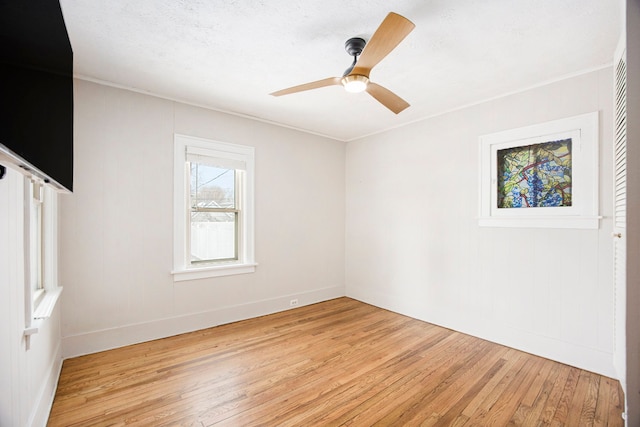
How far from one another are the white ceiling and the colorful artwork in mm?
654

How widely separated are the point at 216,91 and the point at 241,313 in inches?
104

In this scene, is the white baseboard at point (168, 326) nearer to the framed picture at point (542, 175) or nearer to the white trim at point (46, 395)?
the white trim at point (46, 395)

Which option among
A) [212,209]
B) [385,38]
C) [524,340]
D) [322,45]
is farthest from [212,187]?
[524,340]

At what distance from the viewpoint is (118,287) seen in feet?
9.78

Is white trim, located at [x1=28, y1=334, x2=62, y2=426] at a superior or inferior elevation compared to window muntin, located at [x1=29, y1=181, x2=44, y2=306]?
inferior

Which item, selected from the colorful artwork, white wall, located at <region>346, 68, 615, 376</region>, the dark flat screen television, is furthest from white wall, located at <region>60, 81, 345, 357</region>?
the colorful artwork

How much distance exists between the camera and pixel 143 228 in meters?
3.13

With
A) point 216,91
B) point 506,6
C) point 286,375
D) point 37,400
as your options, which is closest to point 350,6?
point 506,6

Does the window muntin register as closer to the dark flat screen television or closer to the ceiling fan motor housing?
the dark flat screen television

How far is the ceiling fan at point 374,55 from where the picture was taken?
157 centimetres

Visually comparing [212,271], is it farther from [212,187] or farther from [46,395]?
[46,395]

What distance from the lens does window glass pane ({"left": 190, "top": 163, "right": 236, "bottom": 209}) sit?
139 inches

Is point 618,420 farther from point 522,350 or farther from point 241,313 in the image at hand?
point 241,313

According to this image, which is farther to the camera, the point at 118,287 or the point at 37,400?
the point at 118,287
